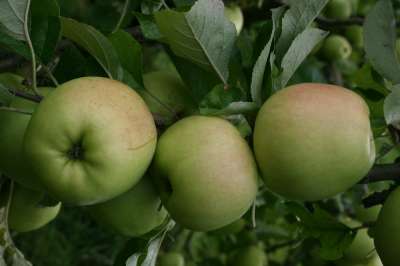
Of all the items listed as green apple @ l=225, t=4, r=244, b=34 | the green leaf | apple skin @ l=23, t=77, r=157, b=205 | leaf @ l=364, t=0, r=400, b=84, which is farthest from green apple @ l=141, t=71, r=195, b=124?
green apple @ l=225, t=4, r=244, b=34

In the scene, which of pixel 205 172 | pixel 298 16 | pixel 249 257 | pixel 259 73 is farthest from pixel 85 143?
pixel 249 257

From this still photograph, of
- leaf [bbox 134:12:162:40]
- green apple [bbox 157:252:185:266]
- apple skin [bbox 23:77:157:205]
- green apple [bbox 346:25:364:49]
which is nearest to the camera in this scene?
apple skin [bbox 23:77:157:205]

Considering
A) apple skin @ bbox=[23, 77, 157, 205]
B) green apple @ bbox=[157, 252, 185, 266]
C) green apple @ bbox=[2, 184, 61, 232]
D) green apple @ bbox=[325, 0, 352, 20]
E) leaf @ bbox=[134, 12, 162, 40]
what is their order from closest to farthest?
apple skin @ bbox=[23, 77, 157, 205]
leaf @ bbox=[134, 12, 162, 40]
green apple @ bbox=[2, 184, 61, 232]
green apple @ bbox=[157, 252, 185, 266]
green apple @ bbox=[325, 0, 352, 20]

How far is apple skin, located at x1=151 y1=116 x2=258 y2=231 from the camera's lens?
859 millimetres

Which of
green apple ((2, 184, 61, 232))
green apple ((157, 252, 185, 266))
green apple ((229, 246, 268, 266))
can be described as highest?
green apple ((2, 184, 61, 232))

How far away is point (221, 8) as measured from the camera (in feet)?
3.10

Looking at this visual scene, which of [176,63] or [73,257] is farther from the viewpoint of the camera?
[73,257]

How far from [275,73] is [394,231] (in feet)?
0.98

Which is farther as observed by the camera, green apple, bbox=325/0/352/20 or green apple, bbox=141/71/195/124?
green apple, bbox=325/0/352/20

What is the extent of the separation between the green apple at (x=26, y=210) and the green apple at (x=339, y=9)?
136 centimetres

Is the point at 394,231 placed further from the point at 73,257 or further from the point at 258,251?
the point at 73,257

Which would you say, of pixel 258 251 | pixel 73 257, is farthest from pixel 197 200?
pixel 73 257

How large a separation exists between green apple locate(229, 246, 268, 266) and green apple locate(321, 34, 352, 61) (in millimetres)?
874

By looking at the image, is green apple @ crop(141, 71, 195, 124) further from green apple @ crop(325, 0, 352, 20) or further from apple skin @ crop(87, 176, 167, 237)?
green apple @ crop(325, 0, 352, 20)
